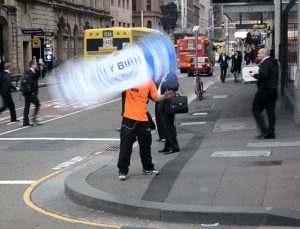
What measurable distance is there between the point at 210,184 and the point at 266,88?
4566 millimetres

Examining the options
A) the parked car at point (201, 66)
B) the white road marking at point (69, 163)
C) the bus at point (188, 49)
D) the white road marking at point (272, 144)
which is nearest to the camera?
the white road marking at point (69, 163)

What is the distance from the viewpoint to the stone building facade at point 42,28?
48875mm

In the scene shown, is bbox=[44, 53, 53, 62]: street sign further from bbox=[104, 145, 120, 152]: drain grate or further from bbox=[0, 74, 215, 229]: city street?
bbox=[104, 145, 120, 152]: drain grate

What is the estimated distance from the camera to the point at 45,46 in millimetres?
50969

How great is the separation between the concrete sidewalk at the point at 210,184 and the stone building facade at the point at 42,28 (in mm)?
28671

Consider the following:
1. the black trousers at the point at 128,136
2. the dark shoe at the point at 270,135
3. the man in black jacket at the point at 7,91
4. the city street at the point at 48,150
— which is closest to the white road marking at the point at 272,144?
the dark shoe at the point at 270,135

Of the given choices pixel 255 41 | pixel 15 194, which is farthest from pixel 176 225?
pixel 255 41

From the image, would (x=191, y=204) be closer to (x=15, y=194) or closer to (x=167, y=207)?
(x=167, y=207)

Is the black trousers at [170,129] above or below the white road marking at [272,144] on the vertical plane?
above

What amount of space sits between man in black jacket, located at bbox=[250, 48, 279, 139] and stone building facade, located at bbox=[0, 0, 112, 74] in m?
27.9

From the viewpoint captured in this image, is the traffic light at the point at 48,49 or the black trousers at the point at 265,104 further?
the traffic light at the point at 48,49

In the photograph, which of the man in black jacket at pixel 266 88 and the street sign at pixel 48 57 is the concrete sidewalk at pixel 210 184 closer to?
the man in black jacket at pixel 266 88

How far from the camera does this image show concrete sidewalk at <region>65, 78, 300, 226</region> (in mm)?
6793

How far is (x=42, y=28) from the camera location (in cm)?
5522
